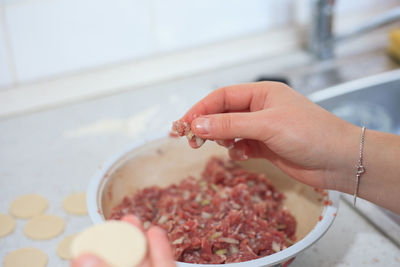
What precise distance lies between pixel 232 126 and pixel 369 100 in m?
0.77

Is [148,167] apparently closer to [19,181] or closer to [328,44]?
[19,181]

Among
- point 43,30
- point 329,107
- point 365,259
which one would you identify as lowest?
point 365,259

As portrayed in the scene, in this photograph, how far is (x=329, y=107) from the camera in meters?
1.27

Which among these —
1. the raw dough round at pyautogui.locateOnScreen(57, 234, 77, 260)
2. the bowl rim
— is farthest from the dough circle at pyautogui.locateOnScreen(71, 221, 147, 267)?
the raw dough round at pyautogui.locateOnScreen(57, 234, 77, 260)

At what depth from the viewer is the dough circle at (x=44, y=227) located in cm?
88

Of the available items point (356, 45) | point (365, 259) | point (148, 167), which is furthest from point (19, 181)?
point (356, 45)

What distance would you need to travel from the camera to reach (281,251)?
25.3 inches

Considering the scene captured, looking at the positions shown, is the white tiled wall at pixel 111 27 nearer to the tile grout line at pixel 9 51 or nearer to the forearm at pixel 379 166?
the tile grout line at pixel 9 51

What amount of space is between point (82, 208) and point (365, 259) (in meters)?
0.59

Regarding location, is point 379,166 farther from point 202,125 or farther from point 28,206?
point 28,206

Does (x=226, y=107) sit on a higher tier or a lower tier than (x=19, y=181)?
higher

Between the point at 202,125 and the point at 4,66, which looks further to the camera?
the point at 4,66

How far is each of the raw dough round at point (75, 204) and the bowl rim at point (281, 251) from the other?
163 millimetres

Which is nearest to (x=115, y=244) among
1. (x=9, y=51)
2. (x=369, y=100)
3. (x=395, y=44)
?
(x=9, y=51)
